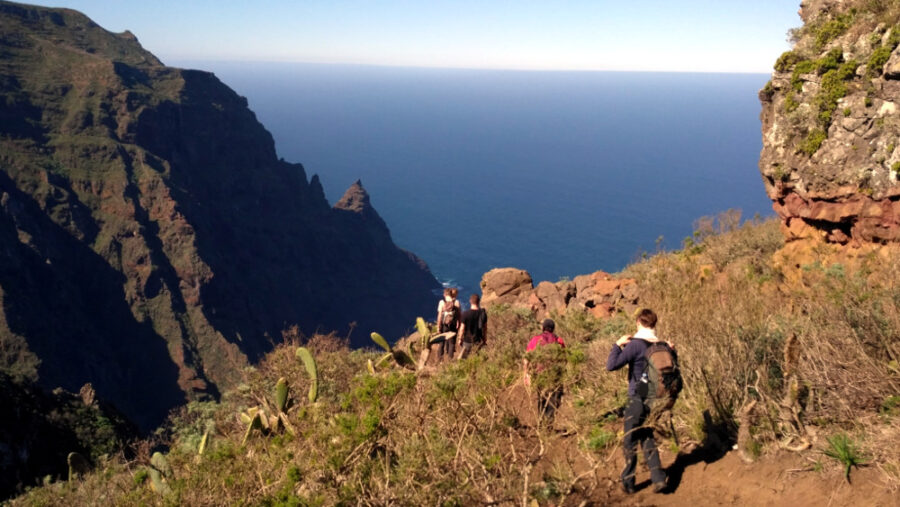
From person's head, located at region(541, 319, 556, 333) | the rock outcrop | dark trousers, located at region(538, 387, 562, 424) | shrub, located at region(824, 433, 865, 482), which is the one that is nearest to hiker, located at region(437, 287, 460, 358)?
person's head, located at region(541, 319, 556, 333)

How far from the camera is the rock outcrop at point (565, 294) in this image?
40.0 feet

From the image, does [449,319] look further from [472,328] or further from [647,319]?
[647,319]

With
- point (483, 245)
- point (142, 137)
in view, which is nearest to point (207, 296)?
point (142, 137)

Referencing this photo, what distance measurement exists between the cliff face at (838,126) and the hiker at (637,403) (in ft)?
18.6

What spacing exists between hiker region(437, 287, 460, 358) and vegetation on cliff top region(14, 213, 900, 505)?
7.25ft

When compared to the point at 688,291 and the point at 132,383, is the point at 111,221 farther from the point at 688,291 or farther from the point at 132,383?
the point at 688,291

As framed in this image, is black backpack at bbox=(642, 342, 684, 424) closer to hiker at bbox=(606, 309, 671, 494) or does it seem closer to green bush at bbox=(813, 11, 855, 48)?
hiker at bbox=(606, 309, 671, 494)

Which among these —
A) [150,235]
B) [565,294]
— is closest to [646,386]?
[565,294]

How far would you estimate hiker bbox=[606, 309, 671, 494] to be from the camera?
185 inches

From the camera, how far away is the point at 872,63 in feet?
28.2

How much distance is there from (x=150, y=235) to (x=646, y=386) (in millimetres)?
79234

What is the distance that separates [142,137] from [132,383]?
4105 cm

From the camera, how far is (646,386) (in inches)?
184

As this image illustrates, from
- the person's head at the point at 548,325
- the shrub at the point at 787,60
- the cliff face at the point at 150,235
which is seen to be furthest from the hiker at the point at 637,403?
the cliff face at the point at 150,235
